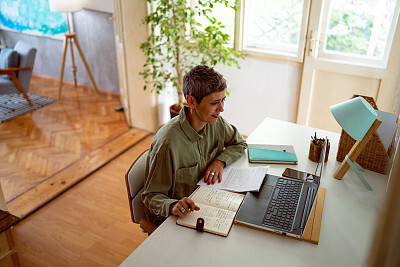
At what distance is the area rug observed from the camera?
444 cm

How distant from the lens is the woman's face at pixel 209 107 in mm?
1771

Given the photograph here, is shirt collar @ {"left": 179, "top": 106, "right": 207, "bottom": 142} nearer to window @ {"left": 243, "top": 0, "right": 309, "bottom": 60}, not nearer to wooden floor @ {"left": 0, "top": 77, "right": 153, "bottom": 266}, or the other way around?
wooden floor @ {"left": 0, "top": 77, "right": 153, "bottom": 266}

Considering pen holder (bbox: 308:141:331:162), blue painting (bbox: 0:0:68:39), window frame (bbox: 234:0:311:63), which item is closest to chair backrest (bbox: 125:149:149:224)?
pen holder (bbox: 308:141:331:162)

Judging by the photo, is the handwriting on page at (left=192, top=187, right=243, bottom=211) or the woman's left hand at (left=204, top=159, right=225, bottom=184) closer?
the handwriting on page at (left=192, top=187, right=243, bottom=211)

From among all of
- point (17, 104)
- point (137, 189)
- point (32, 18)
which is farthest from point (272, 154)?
point (32, 18)

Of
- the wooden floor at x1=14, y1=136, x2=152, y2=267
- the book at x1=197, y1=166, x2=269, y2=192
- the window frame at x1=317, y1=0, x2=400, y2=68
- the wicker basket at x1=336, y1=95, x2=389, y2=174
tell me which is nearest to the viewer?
the book at x1=197, y1=166, x2=269, y2=192

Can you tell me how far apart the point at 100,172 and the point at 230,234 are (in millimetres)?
2177

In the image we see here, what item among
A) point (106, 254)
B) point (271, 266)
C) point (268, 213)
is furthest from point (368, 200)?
point (106, 254)

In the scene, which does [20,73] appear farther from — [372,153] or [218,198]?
→ [372,153]

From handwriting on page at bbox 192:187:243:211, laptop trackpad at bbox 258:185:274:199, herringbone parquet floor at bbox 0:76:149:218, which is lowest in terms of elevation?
herringbone parquet floor at bbox 0:76:149:218

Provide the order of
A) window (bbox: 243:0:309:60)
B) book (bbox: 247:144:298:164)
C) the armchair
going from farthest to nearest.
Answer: the armchair, window (bbox: 243:0:309:60), book (bbox: 247:144:298:164)

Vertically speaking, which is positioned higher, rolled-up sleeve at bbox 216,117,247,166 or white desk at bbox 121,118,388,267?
rolled-up sleeve at bbox 216,117,247,166

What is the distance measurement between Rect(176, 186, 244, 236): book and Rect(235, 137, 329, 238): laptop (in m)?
0.04

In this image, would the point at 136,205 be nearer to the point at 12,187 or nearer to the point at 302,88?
the point at 12,187
